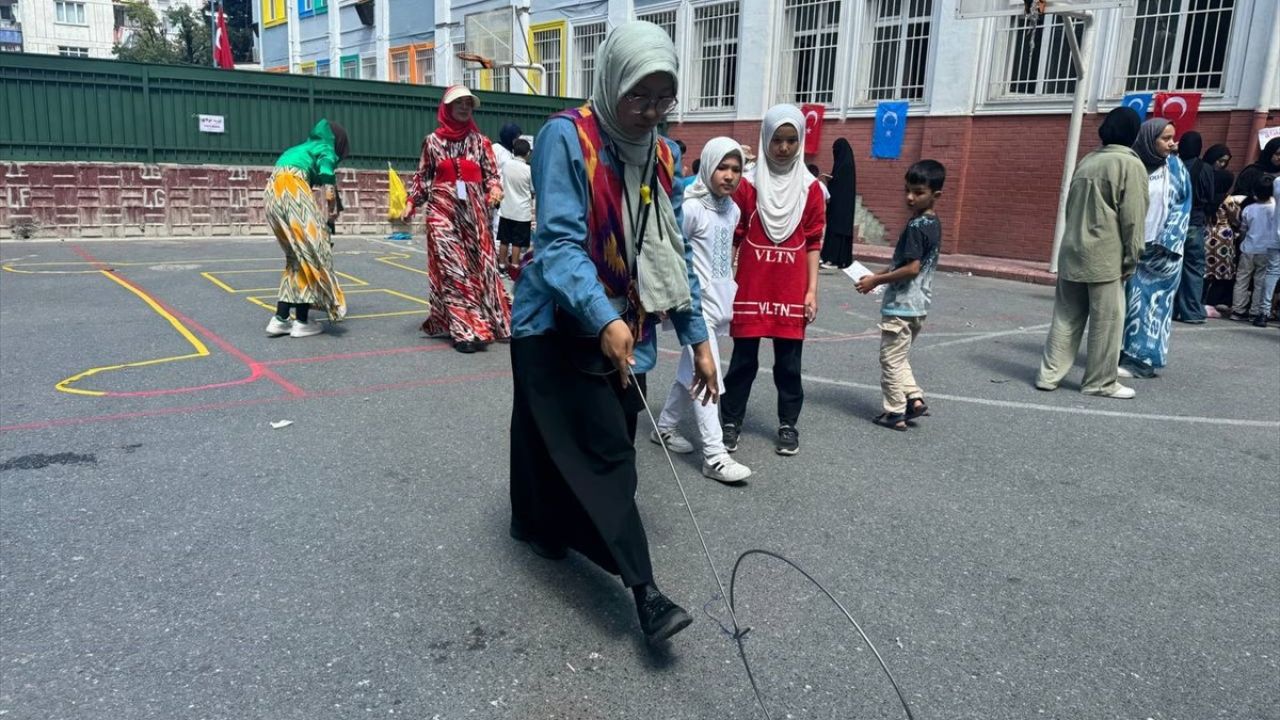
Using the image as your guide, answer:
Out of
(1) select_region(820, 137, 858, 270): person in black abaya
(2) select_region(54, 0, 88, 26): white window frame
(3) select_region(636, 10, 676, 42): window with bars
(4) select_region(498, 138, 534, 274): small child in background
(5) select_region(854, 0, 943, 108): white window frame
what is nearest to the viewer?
(4) select_region(498, 138, 534, 274): small child in background

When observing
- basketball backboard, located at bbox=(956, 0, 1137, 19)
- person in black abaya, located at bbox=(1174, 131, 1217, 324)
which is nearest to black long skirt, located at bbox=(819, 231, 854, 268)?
basketball backboard, located at bbox=(956, 0, 1137, 19)

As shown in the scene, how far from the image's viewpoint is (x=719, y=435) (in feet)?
15.0

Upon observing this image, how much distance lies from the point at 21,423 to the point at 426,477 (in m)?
2.51

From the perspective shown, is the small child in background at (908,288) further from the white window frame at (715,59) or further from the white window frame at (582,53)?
the white window frame at (582,53)

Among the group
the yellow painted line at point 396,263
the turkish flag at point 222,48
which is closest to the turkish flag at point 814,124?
the yellow painted line at point 396,263

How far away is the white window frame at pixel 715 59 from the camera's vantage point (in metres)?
18.7

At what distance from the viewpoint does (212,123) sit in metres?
16.0

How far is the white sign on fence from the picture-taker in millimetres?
15898

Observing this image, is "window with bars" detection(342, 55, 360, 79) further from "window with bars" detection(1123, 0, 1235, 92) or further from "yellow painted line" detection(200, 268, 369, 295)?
"window with bars" detection(1123, 0, 1235, 92)

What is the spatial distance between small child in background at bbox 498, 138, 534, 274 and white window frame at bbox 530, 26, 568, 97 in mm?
13203

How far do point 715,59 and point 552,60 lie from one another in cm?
563

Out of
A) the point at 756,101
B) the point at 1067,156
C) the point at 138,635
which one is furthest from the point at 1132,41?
the point at 138,635

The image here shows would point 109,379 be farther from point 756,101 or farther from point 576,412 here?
point 756,101

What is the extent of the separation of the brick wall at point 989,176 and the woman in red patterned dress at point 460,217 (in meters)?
9.96
